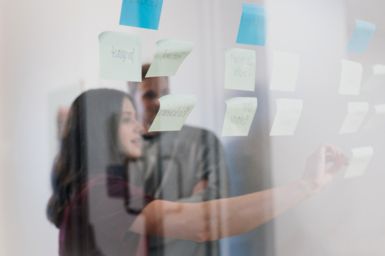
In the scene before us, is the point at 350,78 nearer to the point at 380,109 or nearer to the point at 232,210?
the point at 380,109

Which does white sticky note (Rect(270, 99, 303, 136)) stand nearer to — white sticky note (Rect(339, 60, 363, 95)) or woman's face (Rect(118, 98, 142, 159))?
white sticky note (Rect(339, 60, 363, 95))

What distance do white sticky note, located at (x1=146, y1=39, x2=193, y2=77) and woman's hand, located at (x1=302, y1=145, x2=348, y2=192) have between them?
1.13 ft

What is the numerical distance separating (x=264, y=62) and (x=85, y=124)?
355 millimetres

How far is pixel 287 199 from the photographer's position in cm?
76

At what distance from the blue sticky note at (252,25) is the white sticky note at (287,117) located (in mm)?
130

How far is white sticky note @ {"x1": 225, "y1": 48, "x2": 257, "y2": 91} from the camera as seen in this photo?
684mm

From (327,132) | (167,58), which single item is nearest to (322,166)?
(327,132)

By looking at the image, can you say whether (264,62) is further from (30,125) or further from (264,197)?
(30,125)

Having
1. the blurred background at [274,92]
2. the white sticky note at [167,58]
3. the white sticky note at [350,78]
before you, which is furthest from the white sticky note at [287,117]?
the white sticky note at [167,58]

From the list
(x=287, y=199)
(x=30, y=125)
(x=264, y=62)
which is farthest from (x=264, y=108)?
(x=30, y=125)

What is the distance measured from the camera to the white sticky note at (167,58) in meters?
0.60

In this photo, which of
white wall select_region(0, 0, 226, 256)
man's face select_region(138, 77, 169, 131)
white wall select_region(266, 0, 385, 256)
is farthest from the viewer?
white wall select_region(266, 0, 385, 256)

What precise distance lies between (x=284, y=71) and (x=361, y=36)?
0.67 feet

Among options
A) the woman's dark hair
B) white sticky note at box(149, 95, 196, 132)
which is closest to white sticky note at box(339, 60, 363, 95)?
white sticky note at box(149, 95, 196, 132)
